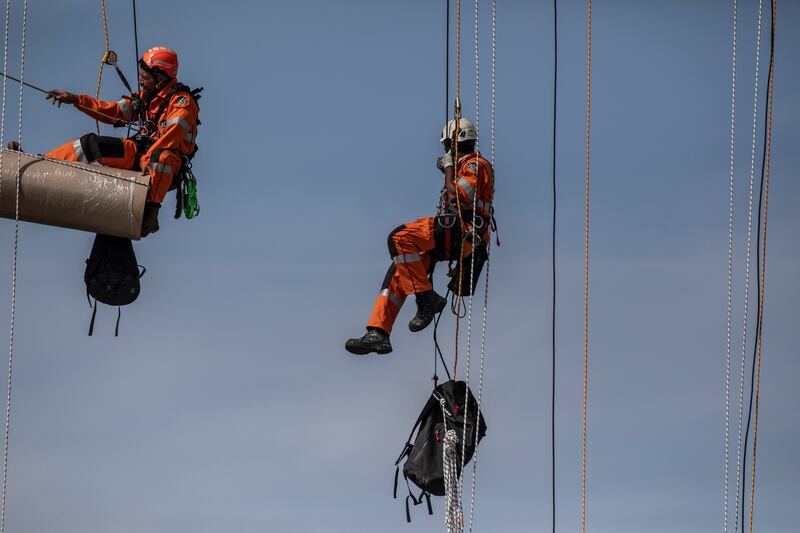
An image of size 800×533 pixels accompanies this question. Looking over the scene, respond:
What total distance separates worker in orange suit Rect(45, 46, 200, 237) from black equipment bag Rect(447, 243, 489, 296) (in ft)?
8.22

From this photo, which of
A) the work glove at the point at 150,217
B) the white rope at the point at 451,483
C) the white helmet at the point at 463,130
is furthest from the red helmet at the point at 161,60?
the white rope at the point at 451,483

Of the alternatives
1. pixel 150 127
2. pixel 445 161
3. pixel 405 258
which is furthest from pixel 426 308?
pixel 150 127

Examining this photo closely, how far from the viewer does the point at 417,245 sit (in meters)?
15.0

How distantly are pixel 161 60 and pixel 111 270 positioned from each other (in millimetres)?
1860

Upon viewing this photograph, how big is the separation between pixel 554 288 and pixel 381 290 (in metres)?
1.49

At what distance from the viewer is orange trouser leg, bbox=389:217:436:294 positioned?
1502 cm

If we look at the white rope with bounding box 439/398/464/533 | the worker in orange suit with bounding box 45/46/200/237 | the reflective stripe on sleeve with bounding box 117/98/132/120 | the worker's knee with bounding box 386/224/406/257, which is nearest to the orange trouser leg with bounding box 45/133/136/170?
the worker in orange suit with bounding box 45/46/200/237

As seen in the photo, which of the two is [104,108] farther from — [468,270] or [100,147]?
[468,270]

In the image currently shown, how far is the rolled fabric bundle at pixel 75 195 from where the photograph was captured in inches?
572

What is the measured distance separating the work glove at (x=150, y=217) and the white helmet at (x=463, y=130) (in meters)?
2.56

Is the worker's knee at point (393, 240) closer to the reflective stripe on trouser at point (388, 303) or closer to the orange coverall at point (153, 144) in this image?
the reflective stripe on trouser at point (388, 303)

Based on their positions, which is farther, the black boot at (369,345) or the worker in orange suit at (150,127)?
the worker in orange suit at (150,127)

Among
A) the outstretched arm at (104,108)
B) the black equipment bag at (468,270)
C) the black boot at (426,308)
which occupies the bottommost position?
the black boot at (426,308)

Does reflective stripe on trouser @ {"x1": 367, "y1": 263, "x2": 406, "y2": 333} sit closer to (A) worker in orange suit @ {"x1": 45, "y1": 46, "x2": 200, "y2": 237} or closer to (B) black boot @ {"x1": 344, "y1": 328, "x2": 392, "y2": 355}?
(B) black boot @ {"x1": 344, "y1": 328, "x2": 392, "y2": 355}
